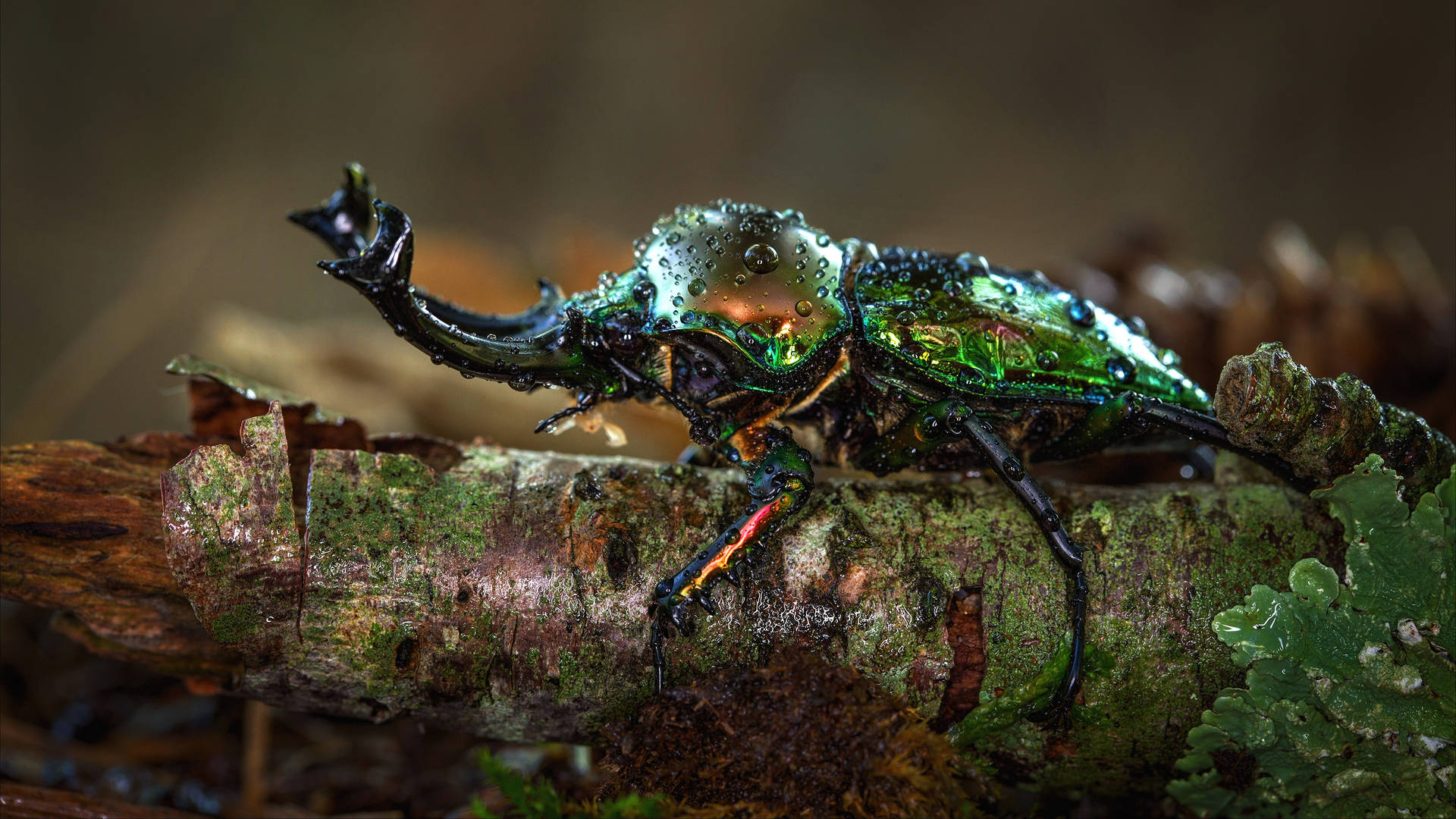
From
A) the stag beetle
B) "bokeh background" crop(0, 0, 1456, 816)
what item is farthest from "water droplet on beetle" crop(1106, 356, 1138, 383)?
"bokeh background" crop(0, 0, 1456, 816)

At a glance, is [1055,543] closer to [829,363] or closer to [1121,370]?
[1121,370]

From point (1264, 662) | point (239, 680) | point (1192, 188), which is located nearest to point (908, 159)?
point (1192, 188)

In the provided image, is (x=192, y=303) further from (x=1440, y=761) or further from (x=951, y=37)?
(x=1440, y=761)

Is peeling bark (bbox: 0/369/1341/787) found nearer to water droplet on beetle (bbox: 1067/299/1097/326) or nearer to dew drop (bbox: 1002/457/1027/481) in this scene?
dew drop (bbox: 1002/457/1027/481)

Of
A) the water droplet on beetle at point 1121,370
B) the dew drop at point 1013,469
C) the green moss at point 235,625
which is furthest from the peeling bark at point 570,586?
the water droplet on beetle at point 1121,370

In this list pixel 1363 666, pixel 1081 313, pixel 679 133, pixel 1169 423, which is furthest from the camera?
pixel 679 133

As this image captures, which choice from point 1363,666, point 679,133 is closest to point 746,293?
point 1363,666

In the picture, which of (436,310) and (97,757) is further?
(97,757)
